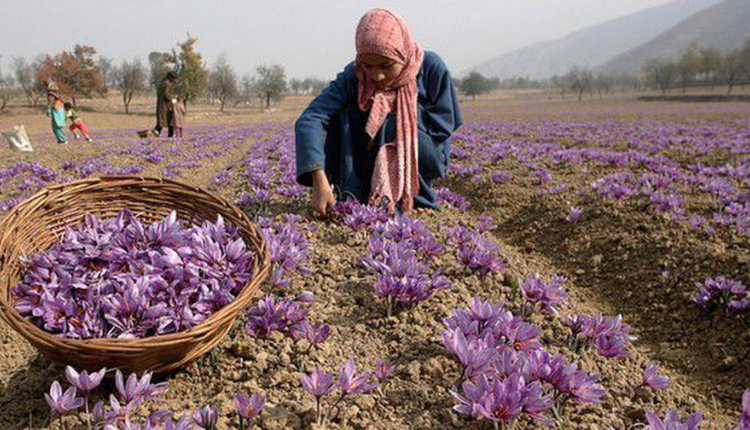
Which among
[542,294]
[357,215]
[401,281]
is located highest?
[357,215]

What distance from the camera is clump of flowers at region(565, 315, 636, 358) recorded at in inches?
94.1

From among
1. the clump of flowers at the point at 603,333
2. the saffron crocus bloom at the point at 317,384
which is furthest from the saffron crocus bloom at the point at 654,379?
the saffron crocus bloom at the point at 317,384

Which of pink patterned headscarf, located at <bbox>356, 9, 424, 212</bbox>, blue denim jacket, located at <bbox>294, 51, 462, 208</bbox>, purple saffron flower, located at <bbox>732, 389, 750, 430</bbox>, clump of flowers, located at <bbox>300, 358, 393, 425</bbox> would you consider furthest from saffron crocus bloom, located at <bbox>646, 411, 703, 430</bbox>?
blue denim jacket, located at <bbox>294, 51, 462, 208</bbox>

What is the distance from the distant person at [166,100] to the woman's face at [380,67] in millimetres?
14513

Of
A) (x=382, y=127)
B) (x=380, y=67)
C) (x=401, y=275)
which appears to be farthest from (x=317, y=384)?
(x=382, y=127)

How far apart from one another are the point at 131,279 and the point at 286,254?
109 centimetres

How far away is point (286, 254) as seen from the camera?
306 cm

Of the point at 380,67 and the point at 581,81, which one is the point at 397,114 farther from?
the point at 581,81

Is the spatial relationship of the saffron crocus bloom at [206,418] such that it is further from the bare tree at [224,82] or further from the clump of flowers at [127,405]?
the bare tree at [224,82]

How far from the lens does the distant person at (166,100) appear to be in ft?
54.7

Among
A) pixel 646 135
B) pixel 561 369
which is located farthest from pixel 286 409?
pixel 646 135

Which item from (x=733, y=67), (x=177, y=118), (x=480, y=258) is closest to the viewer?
(x=480, y=258)

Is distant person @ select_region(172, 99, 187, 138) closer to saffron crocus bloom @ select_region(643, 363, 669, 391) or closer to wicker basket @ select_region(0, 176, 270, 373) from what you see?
wicker basket @ select_region(0, 176, 270, 373)

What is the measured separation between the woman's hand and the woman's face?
98cm
